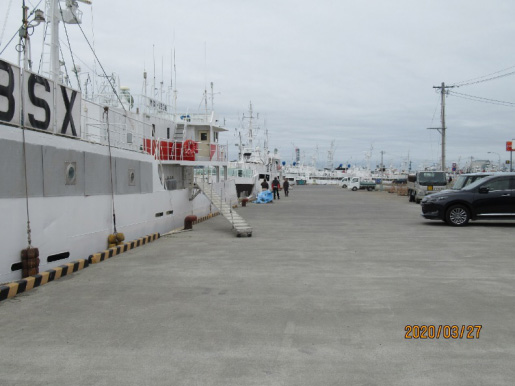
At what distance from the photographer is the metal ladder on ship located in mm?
14266

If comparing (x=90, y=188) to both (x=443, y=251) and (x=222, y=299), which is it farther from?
(x=443, y=251)

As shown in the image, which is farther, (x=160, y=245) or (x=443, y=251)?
(x=160, y=245)

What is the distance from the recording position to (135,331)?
539 centimetres

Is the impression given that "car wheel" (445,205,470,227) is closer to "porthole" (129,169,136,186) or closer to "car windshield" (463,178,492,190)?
"car windshield" (463,178,492,190)

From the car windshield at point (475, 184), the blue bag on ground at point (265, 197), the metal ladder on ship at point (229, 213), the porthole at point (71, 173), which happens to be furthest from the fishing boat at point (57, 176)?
the blue bag on ground at point (265, 197)

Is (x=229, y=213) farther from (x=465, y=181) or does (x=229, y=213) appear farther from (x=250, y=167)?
(x=250, y=167)

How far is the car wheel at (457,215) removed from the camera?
16.5 m

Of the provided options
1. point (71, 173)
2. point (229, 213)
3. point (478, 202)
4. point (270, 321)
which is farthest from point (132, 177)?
point (478, 202)

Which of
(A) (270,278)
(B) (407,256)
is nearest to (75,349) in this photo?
(A) (270,278)

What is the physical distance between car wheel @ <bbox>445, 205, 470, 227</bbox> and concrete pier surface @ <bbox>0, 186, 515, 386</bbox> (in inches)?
233

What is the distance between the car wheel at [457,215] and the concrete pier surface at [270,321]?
19.4 feet

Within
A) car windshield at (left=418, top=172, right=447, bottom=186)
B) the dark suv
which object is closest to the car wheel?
the dark suv

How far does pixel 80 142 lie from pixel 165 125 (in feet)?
39.2

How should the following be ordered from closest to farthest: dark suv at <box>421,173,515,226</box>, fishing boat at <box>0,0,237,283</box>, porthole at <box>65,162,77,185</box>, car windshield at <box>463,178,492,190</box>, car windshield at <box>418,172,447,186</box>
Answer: fishing boat at <box>0,0,237,283</box>, porthole at <box>65,162,77,185</box>, dark suv at <box>421,173,515,226</box>, car windshield at <box>463,178,492,190</box>, car windshield at <box>418,172,447,186</box>
